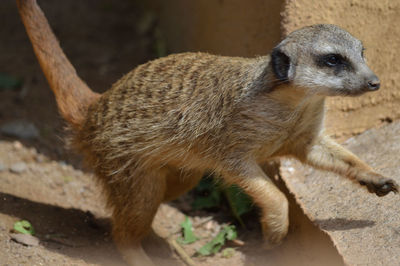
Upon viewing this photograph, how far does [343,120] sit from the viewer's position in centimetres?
385

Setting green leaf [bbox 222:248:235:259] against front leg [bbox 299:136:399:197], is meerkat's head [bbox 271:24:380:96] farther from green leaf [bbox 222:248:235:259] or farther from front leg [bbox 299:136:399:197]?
green leaf [bbox 222:248:235:259]

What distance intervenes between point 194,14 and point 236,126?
2.23m

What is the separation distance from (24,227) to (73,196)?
2.54ft

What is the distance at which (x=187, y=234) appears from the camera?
4.06 meters

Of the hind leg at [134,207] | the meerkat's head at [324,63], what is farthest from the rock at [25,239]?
the meerkat's head at [324,63]

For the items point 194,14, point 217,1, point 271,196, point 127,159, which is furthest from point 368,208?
point 194,14

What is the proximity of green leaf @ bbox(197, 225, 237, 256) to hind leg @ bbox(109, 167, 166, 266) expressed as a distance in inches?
18.5

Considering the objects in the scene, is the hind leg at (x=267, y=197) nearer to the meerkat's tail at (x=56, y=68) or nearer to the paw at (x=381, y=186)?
the paw at (x=381, y=186)

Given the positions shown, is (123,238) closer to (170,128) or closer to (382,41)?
(170,128)

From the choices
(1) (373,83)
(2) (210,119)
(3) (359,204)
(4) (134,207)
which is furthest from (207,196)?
(1) (373,83)

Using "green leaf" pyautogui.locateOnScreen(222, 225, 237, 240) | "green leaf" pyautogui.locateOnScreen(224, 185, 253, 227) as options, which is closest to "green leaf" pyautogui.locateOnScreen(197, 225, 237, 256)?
"green leaf" pyautogui.locateOnScreen(222, 225, 237, 240)

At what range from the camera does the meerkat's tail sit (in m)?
3.48

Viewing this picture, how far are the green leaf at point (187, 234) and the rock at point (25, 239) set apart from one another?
42.9 inches

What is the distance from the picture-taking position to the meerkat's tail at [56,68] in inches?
137
